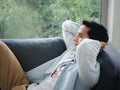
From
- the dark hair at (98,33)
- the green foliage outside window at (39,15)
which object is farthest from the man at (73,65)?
the green foliage outside window at (39,15)

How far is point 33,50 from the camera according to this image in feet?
6.72

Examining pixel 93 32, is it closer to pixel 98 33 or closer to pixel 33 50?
pixel 98 33

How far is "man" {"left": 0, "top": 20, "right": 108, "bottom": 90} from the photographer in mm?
1438

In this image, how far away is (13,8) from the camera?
2.33 m

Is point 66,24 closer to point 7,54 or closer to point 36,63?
point 36,63

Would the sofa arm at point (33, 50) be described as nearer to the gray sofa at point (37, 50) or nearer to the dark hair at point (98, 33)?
the gray sofa at point (37, 50)

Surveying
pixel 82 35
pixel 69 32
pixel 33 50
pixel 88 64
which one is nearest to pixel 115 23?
pixel 69 32

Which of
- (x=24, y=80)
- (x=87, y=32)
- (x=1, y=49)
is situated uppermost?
(x=87, y=32)

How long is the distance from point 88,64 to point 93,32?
33cm

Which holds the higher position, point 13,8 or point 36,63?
point 13,8

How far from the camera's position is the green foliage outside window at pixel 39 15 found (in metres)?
2.33

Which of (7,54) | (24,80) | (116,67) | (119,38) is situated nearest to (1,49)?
(7,54)

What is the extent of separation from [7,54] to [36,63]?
264 mm

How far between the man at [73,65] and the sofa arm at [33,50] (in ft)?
0.26
